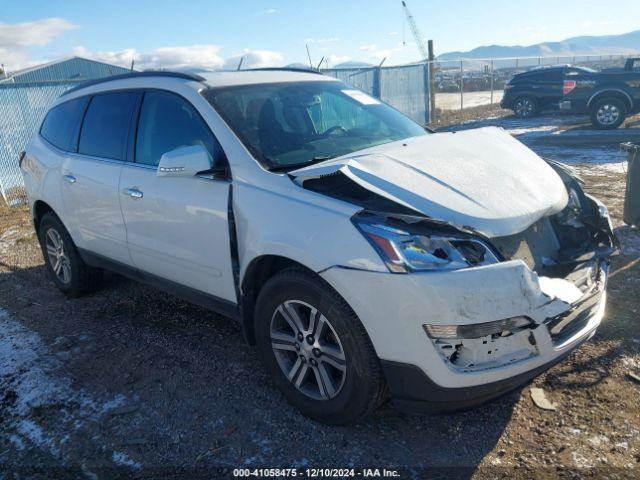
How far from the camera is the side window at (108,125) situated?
406cm

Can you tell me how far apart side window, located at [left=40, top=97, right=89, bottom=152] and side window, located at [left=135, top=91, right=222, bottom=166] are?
3.51 ft

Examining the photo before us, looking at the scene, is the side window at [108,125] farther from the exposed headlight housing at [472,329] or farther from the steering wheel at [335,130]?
the exposed headlight housing at [472,329]

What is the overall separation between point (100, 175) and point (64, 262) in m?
1.40

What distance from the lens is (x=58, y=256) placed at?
5191mm

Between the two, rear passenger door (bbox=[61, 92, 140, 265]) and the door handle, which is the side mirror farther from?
rear passenger door (bbox=[61, 92, 140, 265])

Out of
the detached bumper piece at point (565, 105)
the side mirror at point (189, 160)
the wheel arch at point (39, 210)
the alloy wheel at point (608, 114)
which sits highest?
the side mirror at point (189, 160)

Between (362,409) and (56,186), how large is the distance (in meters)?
3.44

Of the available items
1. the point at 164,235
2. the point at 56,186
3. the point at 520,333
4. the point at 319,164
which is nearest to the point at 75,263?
the point at 56,186

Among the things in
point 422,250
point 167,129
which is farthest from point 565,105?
point 422,250

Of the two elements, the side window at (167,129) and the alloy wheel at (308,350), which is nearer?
the alloy wheel at (308,350)

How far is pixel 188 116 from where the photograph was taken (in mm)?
3564

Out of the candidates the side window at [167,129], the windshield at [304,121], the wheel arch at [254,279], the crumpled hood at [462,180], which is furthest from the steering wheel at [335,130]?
the wheel arch at [254,279]

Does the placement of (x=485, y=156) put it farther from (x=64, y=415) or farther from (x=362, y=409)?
(x=64, y=415)

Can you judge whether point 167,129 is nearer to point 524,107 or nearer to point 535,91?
point 535,91
